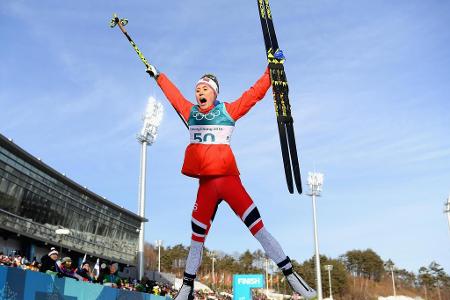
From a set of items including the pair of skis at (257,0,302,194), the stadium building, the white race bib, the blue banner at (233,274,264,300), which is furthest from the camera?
the stadium building

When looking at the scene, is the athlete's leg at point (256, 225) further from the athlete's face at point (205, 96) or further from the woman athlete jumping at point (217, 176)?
the athlete's face at point (205, 96)

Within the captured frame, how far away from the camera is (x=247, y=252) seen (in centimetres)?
9944

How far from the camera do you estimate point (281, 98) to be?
20.4 ft

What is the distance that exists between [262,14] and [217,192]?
234 cm

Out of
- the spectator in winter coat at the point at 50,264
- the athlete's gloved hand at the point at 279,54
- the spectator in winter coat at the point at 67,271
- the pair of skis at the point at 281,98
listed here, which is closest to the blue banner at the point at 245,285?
the spectator in winter coat at the point at 67,271

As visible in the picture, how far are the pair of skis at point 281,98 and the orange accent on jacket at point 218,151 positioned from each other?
23 centimetres

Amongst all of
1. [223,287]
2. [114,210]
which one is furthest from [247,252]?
[114,210]

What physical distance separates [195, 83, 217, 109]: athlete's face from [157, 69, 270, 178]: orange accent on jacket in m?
0.11

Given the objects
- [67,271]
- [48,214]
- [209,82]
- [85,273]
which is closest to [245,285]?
[85,273]

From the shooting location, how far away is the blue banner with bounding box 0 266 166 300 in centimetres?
620

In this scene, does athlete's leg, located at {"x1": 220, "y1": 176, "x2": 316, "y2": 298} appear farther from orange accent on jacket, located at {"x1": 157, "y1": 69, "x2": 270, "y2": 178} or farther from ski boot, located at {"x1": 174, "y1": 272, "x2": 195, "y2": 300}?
ski boot, located at {"x1": 174, "y1": 272, "x2": 195, "y2": 300}

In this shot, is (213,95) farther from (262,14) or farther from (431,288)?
(431,288)

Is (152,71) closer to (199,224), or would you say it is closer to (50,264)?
(199,224)

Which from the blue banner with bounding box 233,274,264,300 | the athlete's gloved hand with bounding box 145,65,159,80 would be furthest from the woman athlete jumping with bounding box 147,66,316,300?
the blue banner with bounding box 233,274,264,300
